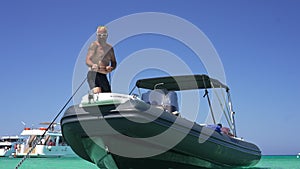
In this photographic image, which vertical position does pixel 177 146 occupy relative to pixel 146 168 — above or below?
above

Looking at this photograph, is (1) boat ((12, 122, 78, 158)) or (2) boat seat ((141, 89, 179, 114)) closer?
(2) boat seat ((141, 89, 179, 114))

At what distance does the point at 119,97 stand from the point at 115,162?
1175 millimetres

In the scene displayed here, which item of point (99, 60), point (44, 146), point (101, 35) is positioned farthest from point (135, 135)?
point (44, 146)

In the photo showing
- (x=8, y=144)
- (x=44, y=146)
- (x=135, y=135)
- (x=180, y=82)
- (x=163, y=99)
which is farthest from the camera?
(x=8, y=144)

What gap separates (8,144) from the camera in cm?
4553

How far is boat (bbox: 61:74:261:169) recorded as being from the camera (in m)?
5.12

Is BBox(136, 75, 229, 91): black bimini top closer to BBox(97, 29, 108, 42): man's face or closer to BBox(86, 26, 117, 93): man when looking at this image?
BBox(86, 26, 117, 93): man

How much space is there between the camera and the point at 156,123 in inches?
208

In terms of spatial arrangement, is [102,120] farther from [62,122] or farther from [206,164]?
[206,164]

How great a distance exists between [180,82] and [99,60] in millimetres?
3789

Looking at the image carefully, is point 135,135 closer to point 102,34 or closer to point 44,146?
point 102,34

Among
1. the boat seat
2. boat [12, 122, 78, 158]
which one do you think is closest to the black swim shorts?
the boat seat

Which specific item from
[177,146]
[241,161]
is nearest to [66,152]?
[241,161]

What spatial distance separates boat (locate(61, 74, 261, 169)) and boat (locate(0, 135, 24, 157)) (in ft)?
133
